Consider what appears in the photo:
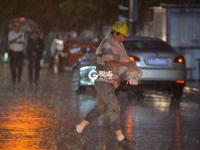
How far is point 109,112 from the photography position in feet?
38.5

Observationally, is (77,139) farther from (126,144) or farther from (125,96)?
(125,96)

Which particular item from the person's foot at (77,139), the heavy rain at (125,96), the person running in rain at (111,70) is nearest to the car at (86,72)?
the heavy rain at (125,96)

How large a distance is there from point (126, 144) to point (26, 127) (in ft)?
8.18

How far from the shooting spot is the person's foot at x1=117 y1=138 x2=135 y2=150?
11211mm

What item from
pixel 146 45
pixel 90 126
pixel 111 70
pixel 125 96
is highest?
pixel 111 70

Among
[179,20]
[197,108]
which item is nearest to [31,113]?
[197,108]

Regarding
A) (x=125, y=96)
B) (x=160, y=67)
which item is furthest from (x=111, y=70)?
(x=125, y=96)

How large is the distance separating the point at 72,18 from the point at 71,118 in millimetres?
35933

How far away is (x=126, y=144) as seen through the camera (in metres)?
11.4

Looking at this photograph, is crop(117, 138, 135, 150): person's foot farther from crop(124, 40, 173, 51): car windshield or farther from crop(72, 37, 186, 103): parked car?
crop(124, 40, 173, 51): car windshield

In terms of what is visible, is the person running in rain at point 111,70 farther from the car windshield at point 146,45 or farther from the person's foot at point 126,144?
the car windshield at point 146,45

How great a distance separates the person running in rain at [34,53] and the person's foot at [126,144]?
14.2m

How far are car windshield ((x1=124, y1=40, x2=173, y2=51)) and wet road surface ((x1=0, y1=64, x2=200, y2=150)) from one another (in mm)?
1229

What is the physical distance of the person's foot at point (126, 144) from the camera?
1121 centimetres
